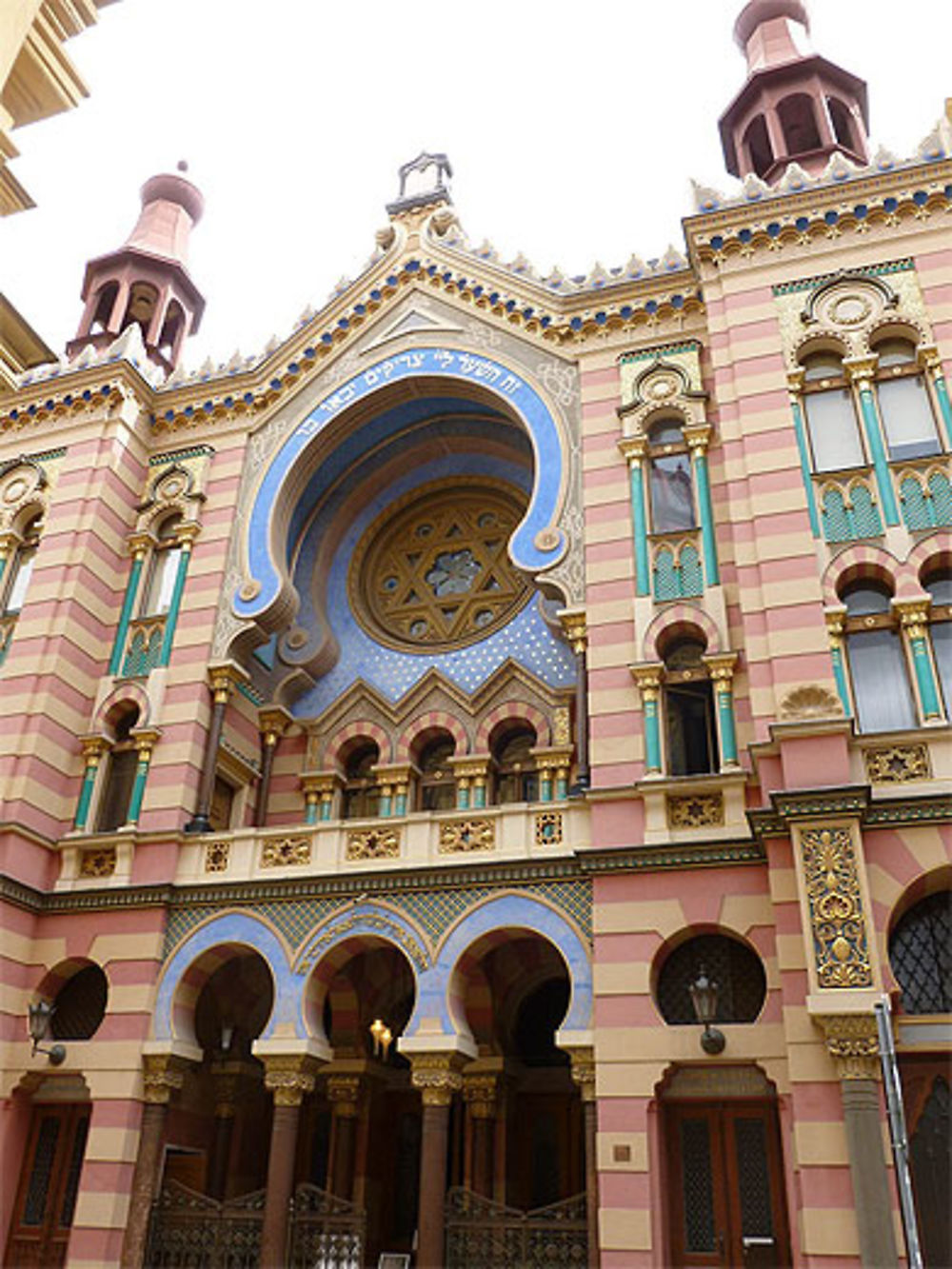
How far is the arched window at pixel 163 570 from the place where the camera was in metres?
20.6

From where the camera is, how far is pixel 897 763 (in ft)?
45.1

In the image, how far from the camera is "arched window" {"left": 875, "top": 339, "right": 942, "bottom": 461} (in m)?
16.2

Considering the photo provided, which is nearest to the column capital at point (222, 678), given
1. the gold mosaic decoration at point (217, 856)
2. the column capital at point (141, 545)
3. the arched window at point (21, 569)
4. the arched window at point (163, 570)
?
the arched window at point (163, 570)

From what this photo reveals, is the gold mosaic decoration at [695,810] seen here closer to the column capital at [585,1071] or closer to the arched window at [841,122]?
the column capital at [585,1071]

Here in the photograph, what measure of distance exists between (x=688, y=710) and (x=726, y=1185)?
21.8ft

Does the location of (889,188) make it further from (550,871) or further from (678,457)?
(550,871)

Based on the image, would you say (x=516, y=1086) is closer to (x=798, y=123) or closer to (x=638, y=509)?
(x=638, y=509)

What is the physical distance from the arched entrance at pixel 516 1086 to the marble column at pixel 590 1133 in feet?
5.98

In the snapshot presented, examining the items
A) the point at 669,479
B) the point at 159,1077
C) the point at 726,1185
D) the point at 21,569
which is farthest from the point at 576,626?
the point at 21,569

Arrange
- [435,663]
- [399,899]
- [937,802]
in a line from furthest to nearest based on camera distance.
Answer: [435,663] → [399,899] → [937,802]

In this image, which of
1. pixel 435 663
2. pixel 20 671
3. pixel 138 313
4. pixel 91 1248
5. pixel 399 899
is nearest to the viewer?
pixel 91 1248

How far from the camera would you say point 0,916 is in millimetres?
17000

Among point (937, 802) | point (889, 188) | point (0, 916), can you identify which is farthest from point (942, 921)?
point (0, 916)

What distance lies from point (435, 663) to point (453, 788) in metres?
2.49
